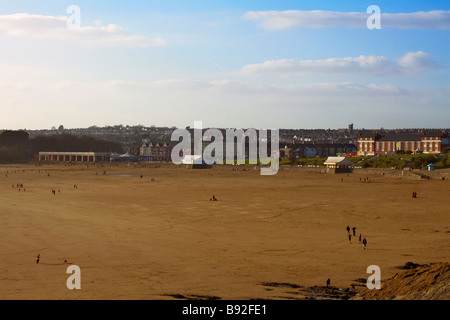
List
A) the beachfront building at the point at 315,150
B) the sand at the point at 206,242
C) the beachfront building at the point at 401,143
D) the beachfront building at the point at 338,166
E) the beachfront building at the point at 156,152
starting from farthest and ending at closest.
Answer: the beachfront building at the point at 156,152 < the beachfront building at the point at 315,150 < the beachfront building at the point at 401,143 < the beachfront building at the point at 338,166 < the sand at the point at 206,242

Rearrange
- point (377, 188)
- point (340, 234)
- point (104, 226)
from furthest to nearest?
point (377, 188) → point (104, 226) → point (340, 234)

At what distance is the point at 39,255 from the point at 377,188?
42.7m

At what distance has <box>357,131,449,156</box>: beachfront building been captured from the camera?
112250 mm

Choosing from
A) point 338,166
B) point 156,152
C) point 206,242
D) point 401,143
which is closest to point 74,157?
point 156,152

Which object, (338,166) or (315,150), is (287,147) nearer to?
(315,150)

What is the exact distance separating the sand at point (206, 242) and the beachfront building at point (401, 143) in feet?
228

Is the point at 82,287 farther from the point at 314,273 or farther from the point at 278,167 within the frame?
the point at 278,167

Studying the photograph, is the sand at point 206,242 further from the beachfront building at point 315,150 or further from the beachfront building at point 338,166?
the beachfront building at point 315,150

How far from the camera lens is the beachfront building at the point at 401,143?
368ft

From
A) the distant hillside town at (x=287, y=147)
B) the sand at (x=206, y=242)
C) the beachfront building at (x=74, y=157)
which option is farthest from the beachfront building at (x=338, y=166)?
the beachfront building at (x=74, y=157)

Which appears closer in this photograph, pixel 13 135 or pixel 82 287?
pixel 82 287

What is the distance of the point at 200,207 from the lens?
1609 inches

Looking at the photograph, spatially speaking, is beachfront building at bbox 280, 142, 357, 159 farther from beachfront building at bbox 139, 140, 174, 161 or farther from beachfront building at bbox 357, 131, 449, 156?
beachfront building at bbox 139, 140, 174, 161
